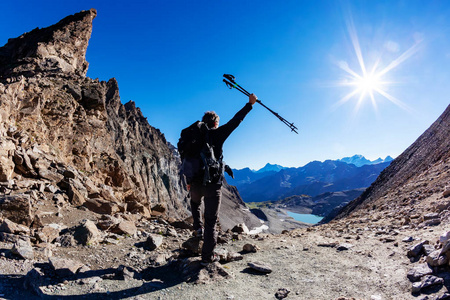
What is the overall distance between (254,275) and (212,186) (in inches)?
91.3

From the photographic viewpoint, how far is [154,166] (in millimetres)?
97562

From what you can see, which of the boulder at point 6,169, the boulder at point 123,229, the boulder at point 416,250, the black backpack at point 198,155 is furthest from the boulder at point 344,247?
the boulder at point 6,169

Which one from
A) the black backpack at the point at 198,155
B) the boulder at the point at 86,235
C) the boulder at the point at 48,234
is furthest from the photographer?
the boulder at the point at 86,235

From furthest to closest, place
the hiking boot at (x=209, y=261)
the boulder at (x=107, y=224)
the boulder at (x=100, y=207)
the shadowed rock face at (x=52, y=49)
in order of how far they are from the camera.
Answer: the shadowed rock face at (x=52, y=49), the boulder at (x=100, y=207), the boulder at (x=107, y=224), the hiking boot at (x=209, y=261)

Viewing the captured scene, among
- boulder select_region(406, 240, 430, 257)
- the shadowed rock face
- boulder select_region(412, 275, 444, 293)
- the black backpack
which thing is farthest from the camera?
the shadowed rock face

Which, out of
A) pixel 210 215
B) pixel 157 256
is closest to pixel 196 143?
pixel 210 215

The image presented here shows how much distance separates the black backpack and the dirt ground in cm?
230

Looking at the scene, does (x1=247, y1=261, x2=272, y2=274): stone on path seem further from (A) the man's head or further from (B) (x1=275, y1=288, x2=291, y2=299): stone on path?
(A) the man's head

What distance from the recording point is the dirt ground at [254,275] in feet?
14.8

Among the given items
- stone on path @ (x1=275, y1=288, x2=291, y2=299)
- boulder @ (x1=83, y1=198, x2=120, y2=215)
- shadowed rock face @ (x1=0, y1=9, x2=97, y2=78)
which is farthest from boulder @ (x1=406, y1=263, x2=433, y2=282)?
shadowed rock face @ (x1=0, y1=9, x2=97, y2=78)

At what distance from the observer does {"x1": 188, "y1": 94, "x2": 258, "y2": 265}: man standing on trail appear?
230 inches

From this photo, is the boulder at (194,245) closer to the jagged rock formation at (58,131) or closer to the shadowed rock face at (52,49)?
the jagged rock formation at (58,131)

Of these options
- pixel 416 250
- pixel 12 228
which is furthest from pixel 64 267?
pixel 416 250

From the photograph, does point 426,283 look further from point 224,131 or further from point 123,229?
point 123,229
